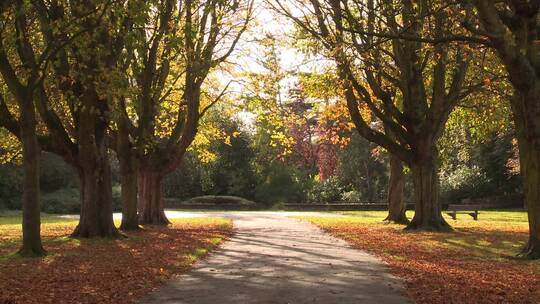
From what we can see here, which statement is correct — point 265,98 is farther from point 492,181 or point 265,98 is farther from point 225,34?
point 492,181

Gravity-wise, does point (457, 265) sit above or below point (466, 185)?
below

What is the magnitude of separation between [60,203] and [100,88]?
3137 cm

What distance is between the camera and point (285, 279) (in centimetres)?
969

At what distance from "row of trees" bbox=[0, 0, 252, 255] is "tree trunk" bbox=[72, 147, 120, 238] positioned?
0.03 meters

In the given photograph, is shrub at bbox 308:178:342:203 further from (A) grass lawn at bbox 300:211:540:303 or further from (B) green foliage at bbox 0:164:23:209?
(A) grass lawn at bbox 300:211:540:303

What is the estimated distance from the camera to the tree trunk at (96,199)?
1755 cm

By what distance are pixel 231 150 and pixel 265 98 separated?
25.6 meters

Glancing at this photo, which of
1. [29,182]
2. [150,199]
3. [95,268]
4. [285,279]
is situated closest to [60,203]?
[150,199]

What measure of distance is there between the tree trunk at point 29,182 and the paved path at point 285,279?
3821mm

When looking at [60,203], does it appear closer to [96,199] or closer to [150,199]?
[150,199]

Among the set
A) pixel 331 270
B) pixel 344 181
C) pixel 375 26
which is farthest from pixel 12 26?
pixel 344 181

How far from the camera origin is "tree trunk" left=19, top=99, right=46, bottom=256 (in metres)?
12.9

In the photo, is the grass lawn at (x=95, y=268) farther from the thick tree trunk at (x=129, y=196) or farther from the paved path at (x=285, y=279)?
the thick tree trunk at (x=129, y=196)

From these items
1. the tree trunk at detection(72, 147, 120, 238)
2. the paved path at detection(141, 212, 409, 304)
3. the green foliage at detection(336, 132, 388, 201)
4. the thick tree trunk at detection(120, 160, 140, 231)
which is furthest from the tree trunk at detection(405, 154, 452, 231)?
the green foliage at detection(336, 132, 388, 201)
